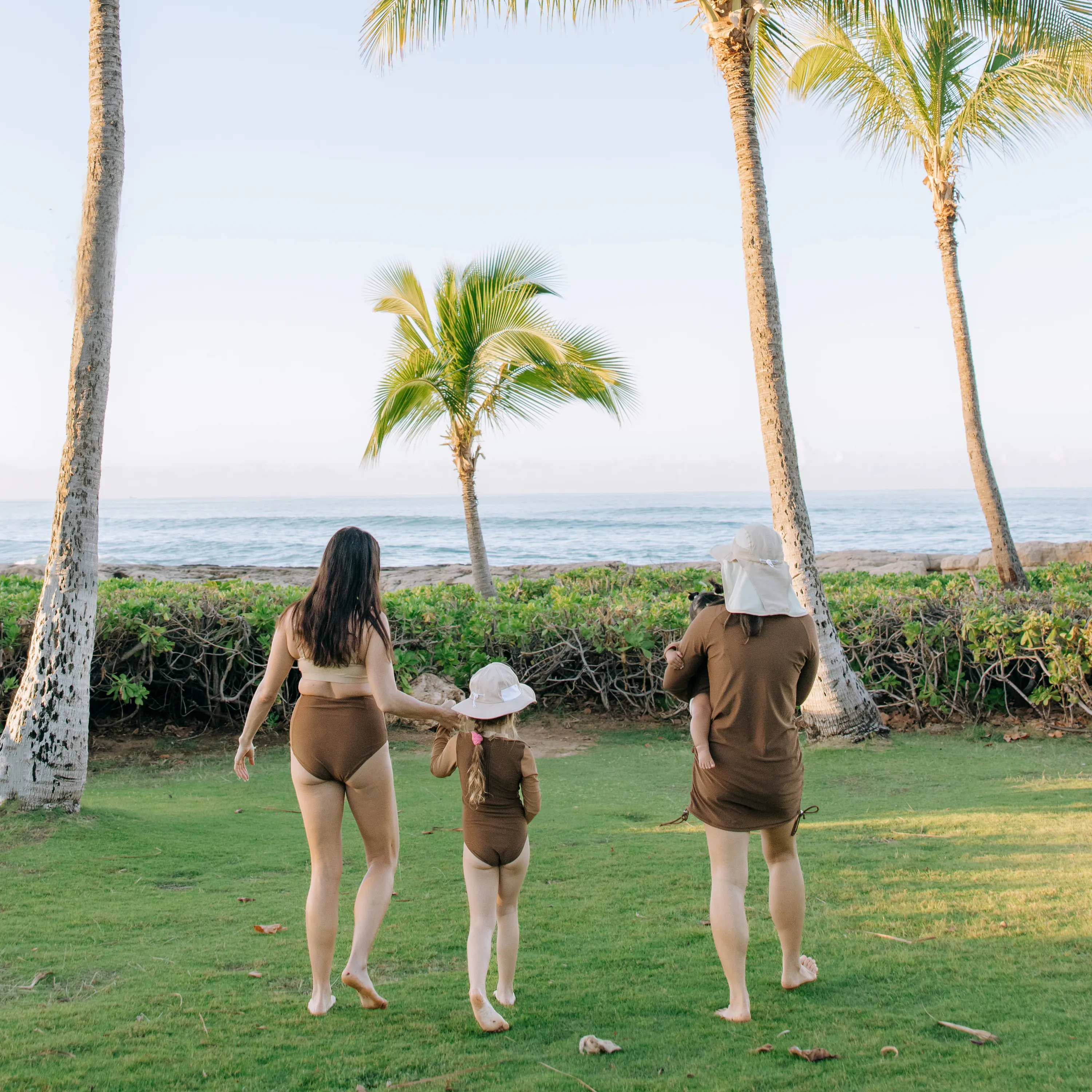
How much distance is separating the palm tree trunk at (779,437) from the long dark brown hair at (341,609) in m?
5.38

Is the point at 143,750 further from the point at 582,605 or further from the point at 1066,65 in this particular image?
the point at 1066,65

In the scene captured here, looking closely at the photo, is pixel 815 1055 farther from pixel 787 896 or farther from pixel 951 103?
pixel 951 103

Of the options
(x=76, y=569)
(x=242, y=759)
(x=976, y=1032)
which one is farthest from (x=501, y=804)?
(x=76, y=569)

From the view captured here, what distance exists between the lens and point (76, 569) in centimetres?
586

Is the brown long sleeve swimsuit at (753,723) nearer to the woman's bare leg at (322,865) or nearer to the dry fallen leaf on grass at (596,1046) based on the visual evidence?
the dry fallen leaf on grass at (596,1046)

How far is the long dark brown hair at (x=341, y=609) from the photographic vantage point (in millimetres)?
3285

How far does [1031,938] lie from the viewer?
3.71m

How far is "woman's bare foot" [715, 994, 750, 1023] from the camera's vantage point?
122 inches

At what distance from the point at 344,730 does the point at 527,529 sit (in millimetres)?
58620

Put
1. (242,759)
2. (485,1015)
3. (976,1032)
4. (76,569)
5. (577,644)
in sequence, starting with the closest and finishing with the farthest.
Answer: (976,1032), (485,1015), (242,759), (76,569), (577,644)

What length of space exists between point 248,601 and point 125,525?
2598 inches

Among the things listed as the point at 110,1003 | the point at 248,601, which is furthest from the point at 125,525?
the point at 110,1003

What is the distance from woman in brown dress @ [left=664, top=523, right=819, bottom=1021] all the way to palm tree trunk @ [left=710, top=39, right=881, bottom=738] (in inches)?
193

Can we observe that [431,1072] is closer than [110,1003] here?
Yes
